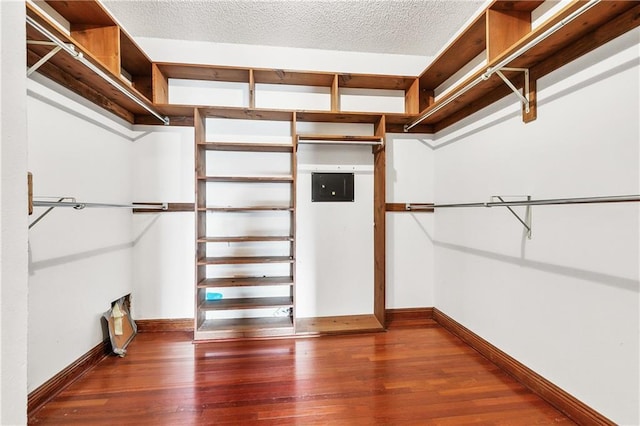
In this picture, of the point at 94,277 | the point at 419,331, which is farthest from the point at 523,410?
the point at 94,277

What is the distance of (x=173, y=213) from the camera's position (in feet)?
8.66

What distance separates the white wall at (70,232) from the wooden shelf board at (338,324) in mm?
1657

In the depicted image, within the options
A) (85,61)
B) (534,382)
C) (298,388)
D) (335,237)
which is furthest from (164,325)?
(534,382)

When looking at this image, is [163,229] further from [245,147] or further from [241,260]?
[245,147]

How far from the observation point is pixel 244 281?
255 centimetres

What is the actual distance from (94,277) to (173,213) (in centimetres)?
81

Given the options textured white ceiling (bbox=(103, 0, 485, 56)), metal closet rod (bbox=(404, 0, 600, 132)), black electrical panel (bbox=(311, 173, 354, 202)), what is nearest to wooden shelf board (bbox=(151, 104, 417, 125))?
metal closet rod (bbox=(404, 0, 600, 132))

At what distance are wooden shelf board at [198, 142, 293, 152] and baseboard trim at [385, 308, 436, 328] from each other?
1.97 m

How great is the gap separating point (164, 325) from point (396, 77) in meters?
3.27

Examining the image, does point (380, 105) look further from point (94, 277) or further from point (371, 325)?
point (94, 277)

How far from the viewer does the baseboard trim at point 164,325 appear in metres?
2.59

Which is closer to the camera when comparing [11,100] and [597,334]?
[11,100]

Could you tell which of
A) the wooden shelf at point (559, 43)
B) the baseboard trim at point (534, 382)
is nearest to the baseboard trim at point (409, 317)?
the baseboard trim at point (534, 382)

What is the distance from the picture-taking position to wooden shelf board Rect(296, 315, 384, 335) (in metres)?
2.55
